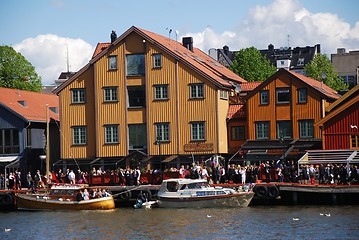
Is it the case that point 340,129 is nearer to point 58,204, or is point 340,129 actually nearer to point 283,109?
point 283,109

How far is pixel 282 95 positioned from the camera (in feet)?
257

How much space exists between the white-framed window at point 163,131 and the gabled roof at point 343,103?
13606mm

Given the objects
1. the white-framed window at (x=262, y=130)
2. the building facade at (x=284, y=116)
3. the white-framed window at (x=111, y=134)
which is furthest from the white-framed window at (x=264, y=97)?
the white-framed window at (x=111, y=134)

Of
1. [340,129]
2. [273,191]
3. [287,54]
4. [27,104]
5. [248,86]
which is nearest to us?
[273,191]

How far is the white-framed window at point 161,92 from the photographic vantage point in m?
80.3

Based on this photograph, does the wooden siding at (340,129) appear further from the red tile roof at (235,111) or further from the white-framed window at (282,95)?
the red tile roof at (235,111)

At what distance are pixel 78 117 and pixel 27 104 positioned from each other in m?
8.77

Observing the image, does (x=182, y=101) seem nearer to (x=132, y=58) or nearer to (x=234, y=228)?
(x=132, y=58)

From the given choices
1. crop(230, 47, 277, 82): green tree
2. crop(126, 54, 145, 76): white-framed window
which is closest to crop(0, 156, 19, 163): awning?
crop(126, 54, 145, 76): white-framed window

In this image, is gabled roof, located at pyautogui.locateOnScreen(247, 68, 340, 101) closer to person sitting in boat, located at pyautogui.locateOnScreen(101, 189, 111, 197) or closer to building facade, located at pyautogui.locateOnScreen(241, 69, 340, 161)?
building facade, located at pyautogui.locateOnScreen(241, 69, 340, 161)

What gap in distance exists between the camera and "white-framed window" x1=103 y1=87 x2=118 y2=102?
81.1 metres

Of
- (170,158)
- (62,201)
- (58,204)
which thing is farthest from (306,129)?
(58,204)

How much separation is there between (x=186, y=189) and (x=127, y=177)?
7.87 m

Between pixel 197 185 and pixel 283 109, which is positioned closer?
pixel 197 185
